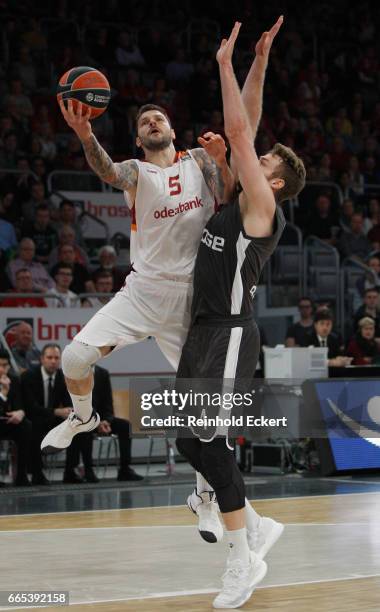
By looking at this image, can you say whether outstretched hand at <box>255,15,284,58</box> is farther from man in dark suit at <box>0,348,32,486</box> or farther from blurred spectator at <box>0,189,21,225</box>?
blurred spectator at <box>0,189,21,225</box>

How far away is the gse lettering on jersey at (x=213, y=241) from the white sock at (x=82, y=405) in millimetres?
1357

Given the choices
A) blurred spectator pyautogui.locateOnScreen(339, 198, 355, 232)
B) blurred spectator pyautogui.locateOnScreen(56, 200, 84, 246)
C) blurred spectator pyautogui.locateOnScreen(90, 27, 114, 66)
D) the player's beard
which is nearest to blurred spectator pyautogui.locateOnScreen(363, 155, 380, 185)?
blurred spectator pyautogui.locateOnScreen(339, 198, 355, 232)

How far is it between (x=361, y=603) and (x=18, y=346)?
8213 millimetres

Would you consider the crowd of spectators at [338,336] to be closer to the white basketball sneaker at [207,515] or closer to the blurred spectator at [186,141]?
the blurred spectator at [186,141]

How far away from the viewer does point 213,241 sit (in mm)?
6668

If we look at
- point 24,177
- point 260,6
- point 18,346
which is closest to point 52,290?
point 18,346

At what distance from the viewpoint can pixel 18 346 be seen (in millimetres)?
13641

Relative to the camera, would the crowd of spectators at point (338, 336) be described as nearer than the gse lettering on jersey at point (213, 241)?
No

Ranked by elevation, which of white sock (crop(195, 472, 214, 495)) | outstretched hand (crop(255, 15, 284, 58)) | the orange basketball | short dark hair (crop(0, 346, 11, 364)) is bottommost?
white sock (crop(195, 472, 214, 495))

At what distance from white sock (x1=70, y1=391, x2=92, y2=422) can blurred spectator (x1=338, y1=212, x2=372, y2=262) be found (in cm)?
1140

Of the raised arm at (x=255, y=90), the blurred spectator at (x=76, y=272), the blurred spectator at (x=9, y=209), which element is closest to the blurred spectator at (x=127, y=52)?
the blurred spectator at (x=9, y=209)

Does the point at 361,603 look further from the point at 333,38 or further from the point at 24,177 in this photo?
the point at 333,38

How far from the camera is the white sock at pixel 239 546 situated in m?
6.41

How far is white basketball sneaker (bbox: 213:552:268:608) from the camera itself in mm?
6129
